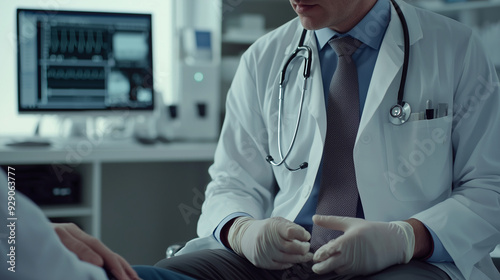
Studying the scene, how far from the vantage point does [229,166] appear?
4.57 ft

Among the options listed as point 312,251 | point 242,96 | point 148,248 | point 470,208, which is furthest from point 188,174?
point 470,208

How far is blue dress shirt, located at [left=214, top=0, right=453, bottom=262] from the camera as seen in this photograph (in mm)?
1263

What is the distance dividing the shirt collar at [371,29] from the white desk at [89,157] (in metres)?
1.01

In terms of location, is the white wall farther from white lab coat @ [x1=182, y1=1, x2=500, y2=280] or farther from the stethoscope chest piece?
the stethoscope chest piece

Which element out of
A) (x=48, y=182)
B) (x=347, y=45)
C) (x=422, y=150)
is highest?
(x=347, y=45)

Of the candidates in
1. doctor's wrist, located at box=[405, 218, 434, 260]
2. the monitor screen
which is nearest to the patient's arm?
doctor's wrist, located at box=[405, 218, 434, 260]

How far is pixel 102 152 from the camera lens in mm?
2119

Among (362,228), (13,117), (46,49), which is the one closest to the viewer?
(362,228)

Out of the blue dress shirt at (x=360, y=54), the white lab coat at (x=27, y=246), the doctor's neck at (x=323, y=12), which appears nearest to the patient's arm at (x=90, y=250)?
the white lab coat at (x=27, y=246)

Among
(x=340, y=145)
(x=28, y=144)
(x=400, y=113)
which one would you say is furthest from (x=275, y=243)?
(x=28, y=144)

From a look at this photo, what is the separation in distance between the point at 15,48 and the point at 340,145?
1511 millimetres

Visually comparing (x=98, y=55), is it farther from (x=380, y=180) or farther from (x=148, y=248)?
(x=380, y=180)

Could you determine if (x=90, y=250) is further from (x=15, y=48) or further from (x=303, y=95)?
(x=15, y=48)

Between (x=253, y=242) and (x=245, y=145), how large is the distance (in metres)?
0.33
